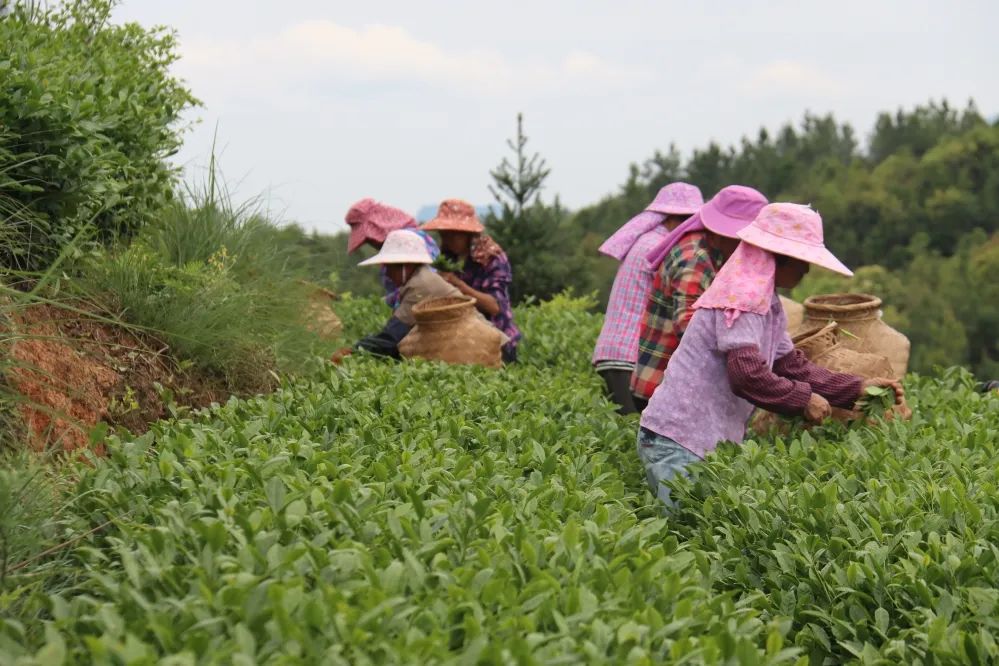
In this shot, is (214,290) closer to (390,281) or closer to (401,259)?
(401,259)

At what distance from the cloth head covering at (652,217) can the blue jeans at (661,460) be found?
228cm

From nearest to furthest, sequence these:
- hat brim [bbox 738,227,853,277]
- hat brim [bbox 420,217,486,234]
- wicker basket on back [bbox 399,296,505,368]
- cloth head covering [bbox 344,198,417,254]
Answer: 1. hat brim [bbox 738,227,853,277]
2. wicker basket on back [bbox 399,296,505,368]
3. hat brim [bbox 420,217,486,234]
4. cloth head covering [bbox 344,198,417,254]

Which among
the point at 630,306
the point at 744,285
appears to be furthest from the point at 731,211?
the point at 630,306

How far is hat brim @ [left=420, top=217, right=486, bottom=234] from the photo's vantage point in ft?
30.3

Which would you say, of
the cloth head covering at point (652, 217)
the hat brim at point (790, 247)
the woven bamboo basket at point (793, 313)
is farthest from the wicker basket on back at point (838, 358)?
the woven bamboo basket at point (793, 313)

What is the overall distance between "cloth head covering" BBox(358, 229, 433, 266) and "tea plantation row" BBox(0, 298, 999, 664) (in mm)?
2660

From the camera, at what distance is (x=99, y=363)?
523cm

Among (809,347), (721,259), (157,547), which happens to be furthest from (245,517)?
(809,347)

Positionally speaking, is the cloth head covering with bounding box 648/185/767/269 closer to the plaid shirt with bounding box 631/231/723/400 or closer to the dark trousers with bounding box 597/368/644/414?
the plaid shirt with bounding box 631/231/723/400

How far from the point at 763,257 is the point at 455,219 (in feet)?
16.0

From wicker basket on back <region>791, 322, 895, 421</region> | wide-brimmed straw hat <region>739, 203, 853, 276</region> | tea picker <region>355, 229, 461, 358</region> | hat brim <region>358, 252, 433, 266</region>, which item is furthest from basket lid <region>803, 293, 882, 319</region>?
hat brim <region>358, 252, 433, 266</region>

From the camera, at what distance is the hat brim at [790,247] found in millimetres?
4703

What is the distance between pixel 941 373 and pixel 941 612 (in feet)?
14.6

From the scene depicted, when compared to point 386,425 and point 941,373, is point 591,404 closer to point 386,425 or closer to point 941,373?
point 386,425
